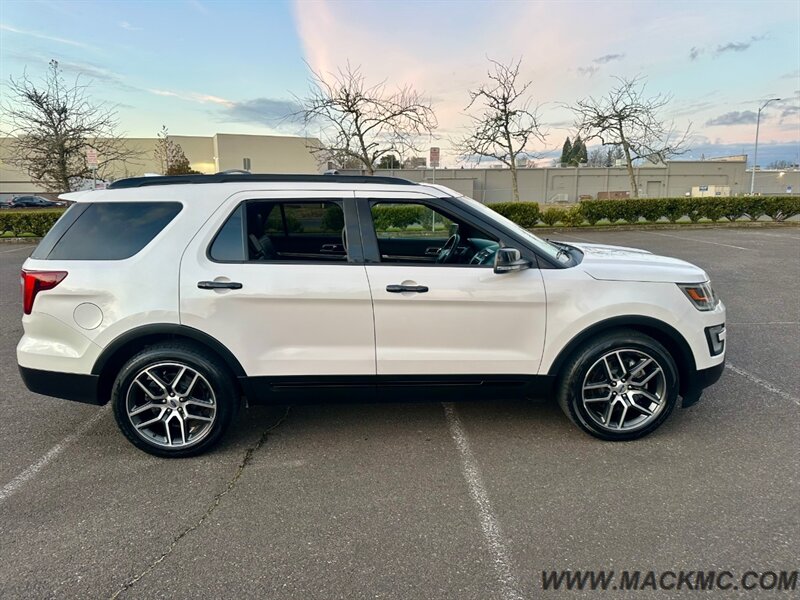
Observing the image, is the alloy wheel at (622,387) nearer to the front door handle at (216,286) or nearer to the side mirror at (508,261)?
the side mirror at (508,261)

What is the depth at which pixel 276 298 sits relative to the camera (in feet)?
10.3

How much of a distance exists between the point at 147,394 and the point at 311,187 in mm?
1788

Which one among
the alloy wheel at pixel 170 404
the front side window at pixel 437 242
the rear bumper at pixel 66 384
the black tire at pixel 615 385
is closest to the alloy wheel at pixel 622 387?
the black tire at pixel 615 385

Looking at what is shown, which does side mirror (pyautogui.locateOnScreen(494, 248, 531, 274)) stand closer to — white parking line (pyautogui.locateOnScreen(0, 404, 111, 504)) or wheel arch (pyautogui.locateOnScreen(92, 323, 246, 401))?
wheel arch (pyautogui.locateOnScreen(92, 323, 246, 401))

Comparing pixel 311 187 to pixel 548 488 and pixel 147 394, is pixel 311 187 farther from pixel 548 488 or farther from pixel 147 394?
pixel 548 488

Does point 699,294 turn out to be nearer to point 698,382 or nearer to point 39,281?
point 698,382

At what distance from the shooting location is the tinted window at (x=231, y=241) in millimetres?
3199

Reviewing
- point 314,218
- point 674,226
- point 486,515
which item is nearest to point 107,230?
point 314,218

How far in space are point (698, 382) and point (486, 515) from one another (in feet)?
6.20

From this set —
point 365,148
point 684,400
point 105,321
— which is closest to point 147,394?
point 105,321

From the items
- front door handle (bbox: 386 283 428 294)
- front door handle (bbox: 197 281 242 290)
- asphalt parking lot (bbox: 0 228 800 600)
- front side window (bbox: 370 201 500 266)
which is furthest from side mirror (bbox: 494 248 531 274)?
front door handle (bbox: 197 281 242 290)

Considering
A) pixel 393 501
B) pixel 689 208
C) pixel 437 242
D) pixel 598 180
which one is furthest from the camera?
pixel 598 180

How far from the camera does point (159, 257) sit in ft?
10.4

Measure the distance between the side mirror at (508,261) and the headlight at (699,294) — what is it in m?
1.17
